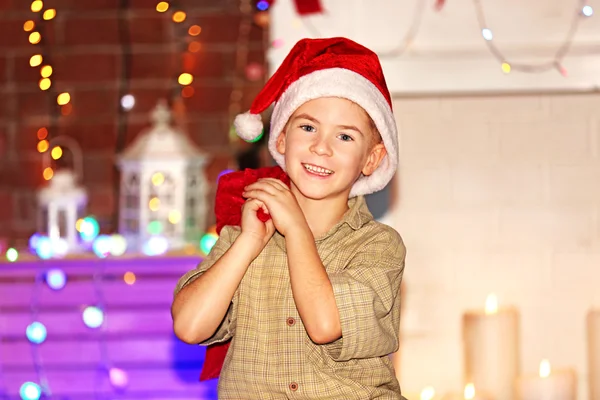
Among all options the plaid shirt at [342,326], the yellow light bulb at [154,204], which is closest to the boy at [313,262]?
the plaid shirt at [342,326]

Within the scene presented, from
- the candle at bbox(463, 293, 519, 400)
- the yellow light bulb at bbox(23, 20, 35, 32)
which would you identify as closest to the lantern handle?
the yellow light bulb at bbox(23, 20, 35, 32)

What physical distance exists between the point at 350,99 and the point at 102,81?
5.04 ft

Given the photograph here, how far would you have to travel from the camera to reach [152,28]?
2.88 m

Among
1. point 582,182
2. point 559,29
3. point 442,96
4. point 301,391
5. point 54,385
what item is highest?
point 559,29

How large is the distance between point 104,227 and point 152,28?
2.11 feet

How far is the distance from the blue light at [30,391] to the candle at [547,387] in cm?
141

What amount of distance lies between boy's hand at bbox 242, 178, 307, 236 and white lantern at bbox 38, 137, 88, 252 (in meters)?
1.37

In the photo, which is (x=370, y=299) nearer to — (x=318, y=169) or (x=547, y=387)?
(x=318, y=169)

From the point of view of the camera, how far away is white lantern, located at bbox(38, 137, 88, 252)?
2791mm

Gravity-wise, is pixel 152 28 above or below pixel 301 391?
above

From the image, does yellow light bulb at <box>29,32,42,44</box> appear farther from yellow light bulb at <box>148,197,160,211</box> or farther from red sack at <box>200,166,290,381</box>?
red sack at <box>200,166,290,381</box>

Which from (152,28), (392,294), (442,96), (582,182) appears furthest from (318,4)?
(392,294)

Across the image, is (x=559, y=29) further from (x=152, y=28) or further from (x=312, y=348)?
(x=312, y=348)

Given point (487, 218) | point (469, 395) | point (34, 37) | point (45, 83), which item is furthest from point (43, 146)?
point (469, 395)
